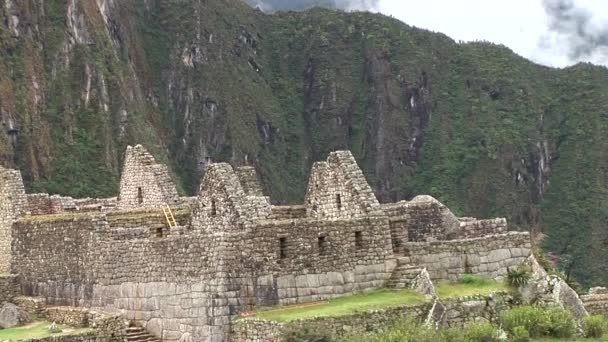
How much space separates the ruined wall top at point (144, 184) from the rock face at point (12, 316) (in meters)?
3.48

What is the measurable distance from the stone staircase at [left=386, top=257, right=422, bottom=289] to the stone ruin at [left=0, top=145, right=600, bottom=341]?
22 millimetres

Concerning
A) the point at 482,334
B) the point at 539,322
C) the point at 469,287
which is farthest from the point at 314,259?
the point at 539,322

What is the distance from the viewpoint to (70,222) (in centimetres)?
2306

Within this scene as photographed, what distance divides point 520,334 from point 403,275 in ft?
9.31

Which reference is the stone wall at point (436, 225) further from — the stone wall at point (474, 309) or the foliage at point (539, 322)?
the foliage at point (539, 322)

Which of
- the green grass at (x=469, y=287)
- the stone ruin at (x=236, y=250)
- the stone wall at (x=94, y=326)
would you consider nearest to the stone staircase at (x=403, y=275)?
the stone ruin at (x=236, y=250)

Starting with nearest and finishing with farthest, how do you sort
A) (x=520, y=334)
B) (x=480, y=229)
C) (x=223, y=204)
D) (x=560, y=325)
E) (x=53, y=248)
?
(x=520, y=334)
(x=560, y=325)
(x=223, y=204)
(x=53, y=248)
(x=480, y=229)

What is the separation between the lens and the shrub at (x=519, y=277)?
2133cm

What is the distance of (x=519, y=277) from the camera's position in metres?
21.4

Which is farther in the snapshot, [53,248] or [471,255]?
[53,248]

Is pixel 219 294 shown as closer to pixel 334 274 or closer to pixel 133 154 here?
pixel 334 274

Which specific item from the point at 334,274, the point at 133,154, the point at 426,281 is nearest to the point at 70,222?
the point at 133,154

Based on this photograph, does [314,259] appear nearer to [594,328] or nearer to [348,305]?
[348,305]

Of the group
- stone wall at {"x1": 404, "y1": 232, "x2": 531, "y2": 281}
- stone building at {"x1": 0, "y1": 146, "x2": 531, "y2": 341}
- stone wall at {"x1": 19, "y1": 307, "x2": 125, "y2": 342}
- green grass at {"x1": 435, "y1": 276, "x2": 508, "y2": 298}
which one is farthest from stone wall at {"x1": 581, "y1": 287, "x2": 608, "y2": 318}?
stone wall at {"x1": 19, "y1": 307, "x2": 125, "y2": 342}
